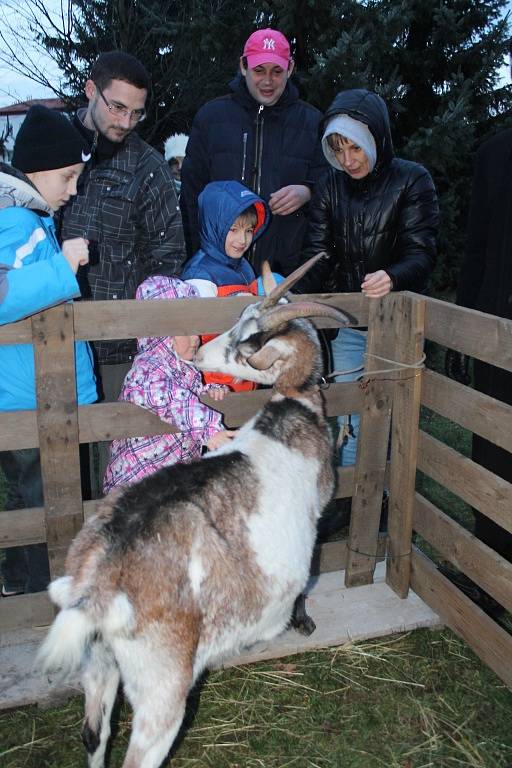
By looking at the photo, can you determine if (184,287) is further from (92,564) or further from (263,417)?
(92,564)

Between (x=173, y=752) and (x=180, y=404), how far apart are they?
154 centimetres

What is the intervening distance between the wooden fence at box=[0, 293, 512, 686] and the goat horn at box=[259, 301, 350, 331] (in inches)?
11.4

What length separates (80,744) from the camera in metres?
3.00

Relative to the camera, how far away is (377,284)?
3.71m

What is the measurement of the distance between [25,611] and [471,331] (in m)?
2.65

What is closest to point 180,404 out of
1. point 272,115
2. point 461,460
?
point 461,460

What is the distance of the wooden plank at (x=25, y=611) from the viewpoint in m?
3.53

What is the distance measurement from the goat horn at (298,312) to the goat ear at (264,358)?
12cm

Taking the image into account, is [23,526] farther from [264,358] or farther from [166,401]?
[264,358]

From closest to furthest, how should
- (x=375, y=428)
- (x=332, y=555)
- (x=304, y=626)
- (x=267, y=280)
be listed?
(x=267, y=280), (x=304, y=626), (x=375, y=428), (x=332, y=555)

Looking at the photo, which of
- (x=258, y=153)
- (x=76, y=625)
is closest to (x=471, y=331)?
(x=76, y=625)

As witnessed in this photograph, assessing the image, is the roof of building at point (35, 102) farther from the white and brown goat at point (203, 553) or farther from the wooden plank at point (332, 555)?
the wooden plank at point (332, 555)

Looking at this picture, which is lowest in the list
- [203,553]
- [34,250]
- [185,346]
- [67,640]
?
[67,640]

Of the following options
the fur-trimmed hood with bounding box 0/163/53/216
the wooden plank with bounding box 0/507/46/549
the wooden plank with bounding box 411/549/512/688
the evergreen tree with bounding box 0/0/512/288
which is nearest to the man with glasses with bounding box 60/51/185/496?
the fur-trimmed hood with bounding box 0/163/53/216
